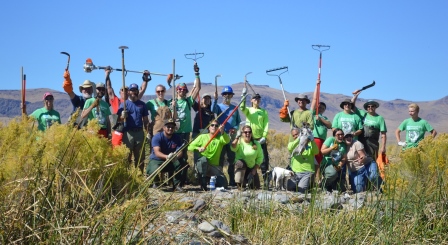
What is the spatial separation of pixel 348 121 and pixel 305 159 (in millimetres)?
1121

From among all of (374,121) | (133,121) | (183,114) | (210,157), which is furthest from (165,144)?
(374,121)

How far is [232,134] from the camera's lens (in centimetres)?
1267

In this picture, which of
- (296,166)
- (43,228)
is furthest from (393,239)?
(296,166)

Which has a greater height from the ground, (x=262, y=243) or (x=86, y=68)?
(x=86, y=68)

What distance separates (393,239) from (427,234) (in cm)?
63

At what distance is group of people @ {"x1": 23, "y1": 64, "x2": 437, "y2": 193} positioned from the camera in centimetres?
1114

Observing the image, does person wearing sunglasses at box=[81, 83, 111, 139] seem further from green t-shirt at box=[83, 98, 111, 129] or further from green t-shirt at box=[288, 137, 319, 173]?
green t-shirt at box=[288, 137, 319, 173]

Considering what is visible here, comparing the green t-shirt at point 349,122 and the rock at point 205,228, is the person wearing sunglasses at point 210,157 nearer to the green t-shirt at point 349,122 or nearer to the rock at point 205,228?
the green t-shirt at point 349,122

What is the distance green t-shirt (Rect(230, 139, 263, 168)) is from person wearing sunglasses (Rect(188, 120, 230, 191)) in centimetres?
32

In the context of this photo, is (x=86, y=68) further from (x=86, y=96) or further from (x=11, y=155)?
(x=11, y=155)

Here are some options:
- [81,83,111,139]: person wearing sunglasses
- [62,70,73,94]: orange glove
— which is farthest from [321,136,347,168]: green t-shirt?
[62,70,73,94]: orange glove

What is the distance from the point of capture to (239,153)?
11.9 m

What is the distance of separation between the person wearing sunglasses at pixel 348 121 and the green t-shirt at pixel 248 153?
4.81 ft

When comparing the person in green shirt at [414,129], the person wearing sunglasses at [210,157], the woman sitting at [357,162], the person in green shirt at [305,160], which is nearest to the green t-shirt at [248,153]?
the person wearing sunglasses at [210,157]
